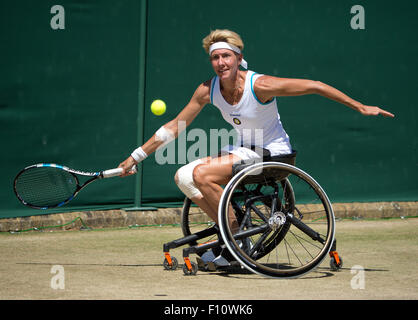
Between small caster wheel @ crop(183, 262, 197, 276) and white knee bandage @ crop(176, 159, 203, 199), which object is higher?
white knee bandage @ crop(176, 159, 203, 199)

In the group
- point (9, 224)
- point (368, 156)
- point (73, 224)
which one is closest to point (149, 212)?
point (73, 224)

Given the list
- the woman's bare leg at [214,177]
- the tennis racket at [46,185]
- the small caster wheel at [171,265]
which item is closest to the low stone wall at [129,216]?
the tennis racket at [46,185]

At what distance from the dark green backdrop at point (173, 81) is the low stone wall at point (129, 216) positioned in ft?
0.27

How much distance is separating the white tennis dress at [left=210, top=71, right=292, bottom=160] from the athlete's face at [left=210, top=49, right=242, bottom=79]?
0.38 feet

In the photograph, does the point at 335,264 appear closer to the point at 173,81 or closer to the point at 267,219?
the point at 267,219

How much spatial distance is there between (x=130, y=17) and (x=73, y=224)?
1.93 metres

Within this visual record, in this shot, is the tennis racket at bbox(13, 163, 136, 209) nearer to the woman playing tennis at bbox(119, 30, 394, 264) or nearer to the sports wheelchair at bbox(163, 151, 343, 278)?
the woman playing tennis at bbox(119, 30, 394, 264)

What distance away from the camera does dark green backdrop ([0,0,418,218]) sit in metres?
6.55

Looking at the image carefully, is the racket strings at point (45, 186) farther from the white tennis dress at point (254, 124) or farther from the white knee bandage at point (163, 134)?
the white tennis dress at point (254, 124)

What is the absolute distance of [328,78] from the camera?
24.5 feet

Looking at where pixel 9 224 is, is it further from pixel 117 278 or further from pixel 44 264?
pixel 117 278

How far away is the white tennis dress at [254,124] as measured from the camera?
4633mm

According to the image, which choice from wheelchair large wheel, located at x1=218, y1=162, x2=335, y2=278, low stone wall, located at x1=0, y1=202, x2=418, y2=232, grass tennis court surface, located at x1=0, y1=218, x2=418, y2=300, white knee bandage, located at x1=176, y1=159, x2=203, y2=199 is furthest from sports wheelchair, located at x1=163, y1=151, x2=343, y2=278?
low stone wall, located at x1=0, y1=202, x2=418, y2=232

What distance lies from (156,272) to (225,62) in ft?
4.50
